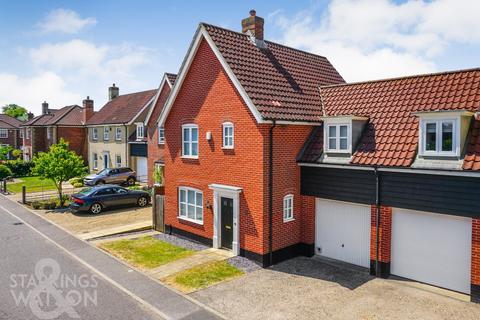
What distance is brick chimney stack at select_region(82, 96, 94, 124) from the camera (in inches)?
1845

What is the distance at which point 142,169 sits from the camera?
1417 inches

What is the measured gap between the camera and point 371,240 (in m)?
13.2

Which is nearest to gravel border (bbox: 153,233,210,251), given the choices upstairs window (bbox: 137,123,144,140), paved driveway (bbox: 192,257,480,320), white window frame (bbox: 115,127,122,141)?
paved driveway (bbox: 192,257,480,320)

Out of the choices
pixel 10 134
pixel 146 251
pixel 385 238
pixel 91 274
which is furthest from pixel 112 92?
pixel 385 238

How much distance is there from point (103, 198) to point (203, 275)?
13.2 m

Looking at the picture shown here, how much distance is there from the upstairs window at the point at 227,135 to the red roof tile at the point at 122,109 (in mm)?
23945

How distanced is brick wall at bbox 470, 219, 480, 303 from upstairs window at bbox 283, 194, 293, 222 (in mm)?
A: 6407

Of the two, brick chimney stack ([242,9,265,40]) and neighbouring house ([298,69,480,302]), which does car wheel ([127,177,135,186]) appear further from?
neighbouring house ([298,69,480,302])

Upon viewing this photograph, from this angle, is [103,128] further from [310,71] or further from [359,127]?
[359,127]

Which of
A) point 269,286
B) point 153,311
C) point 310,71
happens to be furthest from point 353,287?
point 310,71

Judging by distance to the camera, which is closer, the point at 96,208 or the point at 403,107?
the point at 403,107

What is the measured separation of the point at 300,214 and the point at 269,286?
4.12 m

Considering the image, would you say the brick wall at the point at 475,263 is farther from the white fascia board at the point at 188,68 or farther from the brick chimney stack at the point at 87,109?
the brick chimney stack at the point at 87,109

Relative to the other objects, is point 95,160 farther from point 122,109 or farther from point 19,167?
point 19,167
